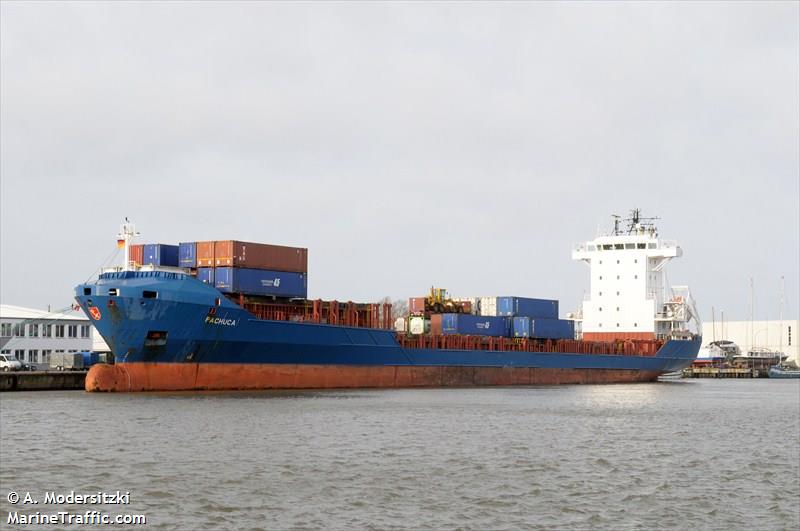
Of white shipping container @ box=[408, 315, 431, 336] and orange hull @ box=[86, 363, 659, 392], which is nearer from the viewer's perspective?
orange hull @ box=[86, 363, 659, 392]

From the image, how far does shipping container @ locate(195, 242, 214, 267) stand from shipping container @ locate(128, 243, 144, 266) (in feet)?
7.98

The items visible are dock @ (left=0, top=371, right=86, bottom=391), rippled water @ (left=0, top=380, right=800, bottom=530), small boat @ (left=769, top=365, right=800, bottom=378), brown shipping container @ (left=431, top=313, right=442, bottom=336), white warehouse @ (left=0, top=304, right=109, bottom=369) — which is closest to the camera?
rippled water @ (left=0, top=380, right=800, bottom=530)

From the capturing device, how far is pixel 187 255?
4319cm

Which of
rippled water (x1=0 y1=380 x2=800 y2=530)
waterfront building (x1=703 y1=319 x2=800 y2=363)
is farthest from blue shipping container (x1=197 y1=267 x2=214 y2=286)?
waterfront building (x1=703 y1=319 x2=800 y2=363)

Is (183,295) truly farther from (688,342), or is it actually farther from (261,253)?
(688,342)

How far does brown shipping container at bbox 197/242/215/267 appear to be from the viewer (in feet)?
139

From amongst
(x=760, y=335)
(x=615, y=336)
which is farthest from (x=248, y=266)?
(x=760, y=335)

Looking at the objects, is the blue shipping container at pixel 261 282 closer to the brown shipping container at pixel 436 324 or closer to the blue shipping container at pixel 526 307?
the brown shipping container at pixel 436 324

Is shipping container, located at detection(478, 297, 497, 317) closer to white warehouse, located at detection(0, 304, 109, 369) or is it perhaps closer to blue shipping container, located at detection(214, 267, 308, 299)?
blue shipping container, located at detection(214, 267, 308, 299)

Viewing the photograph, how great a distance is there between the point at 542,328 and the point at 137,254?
27327 millimetres

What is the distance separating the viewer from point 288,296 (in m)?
44.5

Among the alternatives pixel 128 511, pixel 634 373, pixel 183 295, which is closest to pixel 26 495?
pixel 128 511

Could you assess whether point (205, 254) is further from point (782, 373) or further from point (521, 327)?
point (782, 373)

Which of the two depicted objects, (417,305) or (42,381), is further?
(417,305)
